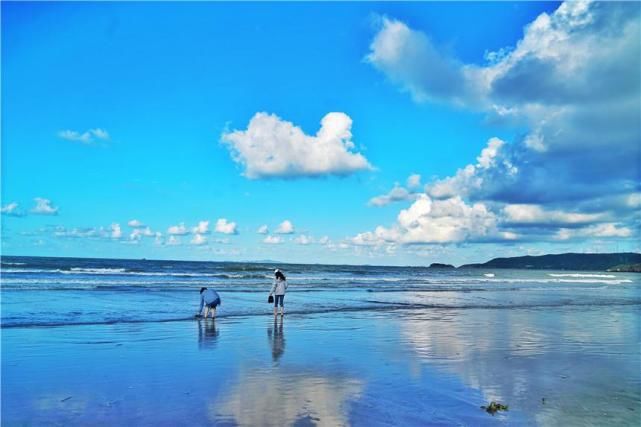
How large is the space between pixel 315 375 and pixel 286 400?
6.68 feet

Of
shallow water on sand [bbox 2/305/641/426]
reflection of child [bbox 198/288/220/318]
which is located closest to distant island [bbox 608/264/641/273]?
shallow water on sand [bbox 2/305/641/426]

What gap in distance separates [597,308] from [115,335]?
78.2 ft

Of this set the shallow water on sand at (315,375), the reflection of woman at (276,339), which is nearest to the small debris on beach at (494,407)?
the shallow water on sand at (315,375)

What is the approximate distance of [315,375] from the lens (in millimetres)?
10203

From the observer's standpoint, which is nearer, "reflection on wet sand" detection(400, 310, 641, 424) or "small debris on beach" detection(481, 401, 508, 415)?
"small debris on beach" detection(481, 401, 508, 415)

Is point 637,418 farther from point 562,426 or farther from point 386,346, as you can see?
point 386,346

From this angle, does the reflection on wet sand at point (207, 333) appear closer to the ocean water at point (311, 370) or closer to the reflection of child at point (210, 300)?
the ocean water at point (311, 370)

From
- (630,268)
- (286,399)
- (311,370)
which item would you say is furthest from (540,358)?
(630,268)

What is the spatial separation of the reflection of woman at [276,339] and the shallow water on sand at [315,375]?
0.05 meters

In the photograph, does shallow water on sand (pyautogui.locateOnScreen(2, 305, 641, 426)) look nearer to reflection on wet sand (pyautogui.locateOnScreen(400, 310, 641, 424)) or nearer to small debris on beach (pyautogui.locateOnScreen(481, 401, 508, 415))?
reflection on wet sand (pyautogui.locateOnScreen(400, 310, 641, 424))

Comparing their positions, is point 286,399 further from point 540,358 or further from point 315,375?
point 540,358

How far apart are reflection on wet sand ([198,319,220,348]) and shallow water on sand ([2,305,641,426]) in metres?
0.05

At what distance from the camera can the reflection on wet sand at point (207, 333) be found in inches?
545

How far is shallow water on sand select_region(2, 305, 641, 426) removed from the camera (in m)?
7.64
